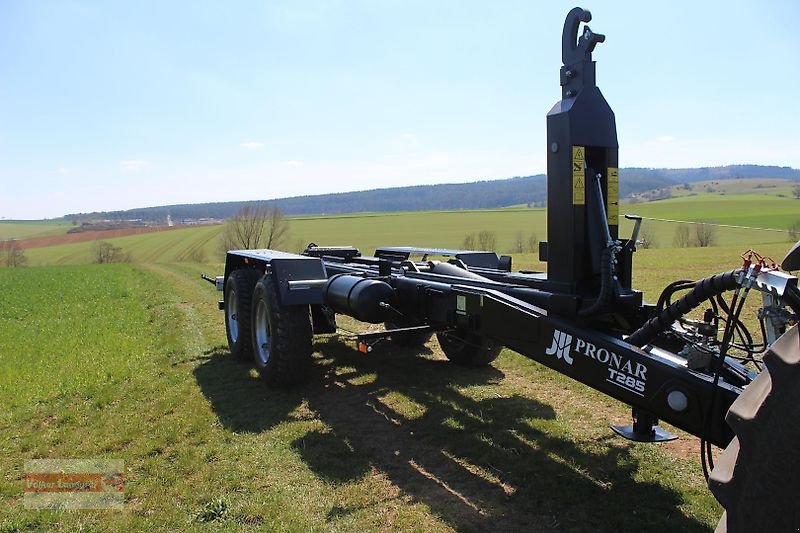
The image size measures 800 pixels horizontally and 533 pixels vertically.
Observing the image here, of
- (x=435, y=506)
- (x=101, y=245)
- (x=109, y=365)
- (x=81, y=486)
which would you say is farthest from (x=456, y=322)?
(x=101, y=245)

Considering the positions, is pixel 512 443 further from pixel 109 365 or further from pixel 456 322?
pixel 109 365

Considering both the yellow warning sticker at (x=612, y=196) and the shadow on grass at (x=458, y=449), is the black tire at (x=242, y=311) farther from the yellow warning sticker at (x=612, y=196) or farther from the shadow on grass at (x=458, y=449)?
the yellow warning sticker at (x=612, y=196)

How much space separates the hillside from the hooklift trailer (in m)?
104

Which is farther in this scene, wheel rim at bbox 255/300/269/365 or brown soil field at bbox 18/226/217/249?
brown soil field at bbox 18/226/217/249

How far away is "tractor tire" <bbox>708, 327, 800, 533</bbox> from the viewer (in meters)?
Result: 1.91

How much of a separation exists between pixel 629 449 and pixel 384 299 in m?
2.38

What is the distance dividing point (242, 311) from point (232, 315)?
2.65 feet

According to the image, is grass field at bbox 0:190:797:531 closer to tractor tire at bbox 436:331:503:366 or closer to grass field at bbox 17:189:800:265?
tractor tire at bbox 436:331:503:366

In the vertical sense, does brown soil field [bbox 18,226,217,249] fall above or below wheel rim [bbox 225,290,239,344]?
below

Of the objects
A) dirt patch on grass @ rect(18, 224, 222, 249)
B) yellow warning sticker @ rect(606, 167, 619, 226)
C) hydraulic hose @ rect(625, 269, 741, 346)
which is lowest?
dirt patch on grass @ rect(18, 224, 222, 249)

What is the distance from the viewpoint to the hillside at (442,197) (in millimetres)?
117438

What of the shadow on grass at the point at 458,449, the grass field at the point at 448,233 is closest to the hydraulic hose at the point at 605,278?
the shadow on grass at the point at 458,449

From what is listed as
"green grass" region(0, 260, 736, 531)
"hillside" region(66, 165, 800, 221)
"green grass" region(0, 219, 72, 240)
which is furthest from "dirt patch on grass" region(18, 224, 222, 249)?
"green grass" region(0, 260, 736, 531)

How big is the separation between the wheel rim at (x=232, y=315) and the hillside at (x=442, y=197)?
10239 centimetres
